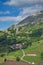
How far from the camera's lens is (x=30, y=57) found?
195m

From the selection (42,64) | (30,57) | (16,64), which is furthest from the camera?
(30,57)

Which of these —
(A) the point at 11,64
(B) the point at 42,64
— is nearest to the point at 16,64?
(A) the point at 11,64

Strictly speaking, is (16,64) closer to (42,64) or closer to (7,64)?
(7,64)

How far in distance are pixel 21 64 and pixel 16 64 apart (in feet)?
8.93

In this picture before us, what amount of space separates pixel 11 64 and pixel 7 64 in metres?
2.21

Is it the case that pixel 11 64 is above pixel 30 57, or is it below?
Answer: above

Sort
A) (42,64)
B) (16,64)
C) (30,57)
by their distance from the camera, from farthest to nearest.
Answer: (30,57) → (16,64) → (42,64)

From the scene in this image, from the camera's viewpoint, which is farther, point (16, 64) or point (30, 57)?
point (30, 57)

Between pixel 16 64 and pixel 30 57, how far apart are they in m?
93.8

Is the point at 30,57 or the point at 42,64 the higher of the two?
the point at 42,64

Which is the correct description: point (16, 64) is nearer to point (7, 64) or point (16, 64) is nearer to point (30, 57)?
point (7, 64)

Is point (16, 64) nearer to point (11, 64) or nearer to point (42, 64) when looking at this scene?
point (11, 64)

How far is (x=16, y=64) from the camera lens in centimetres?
10162

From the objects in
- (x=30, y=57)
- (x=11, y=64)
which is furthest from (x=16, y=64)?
(x=30, y=57)
